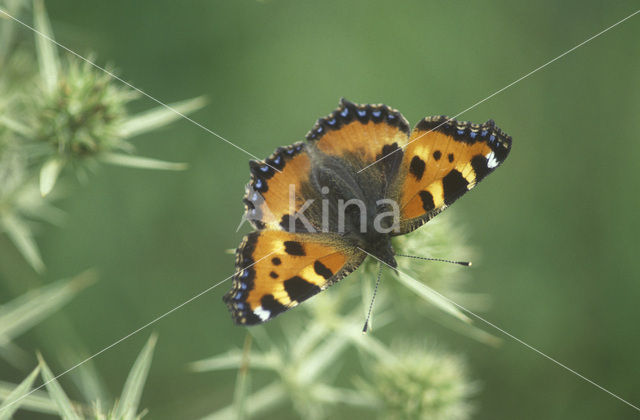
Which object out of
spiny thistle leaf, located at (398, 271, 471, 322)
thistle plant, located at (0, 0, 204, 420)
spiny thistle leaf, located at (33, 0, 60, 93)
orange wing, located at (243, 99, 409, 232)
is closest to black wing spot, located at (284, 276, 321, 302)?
orange wing, located at (243, 99, 409, 232)

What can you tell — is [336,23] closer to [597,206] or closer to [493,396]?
[597,206]

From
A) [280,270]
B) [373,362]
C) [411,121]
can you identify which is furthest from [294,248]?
[411,121]

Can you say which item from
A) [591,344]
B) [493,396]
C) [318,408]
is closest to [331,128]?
[318,408]

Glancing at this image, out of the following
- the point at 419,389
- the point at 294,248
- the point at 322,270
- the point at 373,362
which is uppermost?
the point at 294,248

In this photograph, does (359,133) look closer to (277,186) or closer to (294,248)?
(277,186)

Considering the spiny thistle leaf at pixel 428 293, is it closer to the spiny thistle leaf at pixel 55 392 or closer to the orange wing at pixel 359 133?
the orange wing at pixel 359 133

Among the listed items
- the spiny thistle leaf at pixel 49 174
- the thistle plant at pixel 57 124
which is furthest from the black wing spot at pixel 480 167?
the spiny thistle leaf at pixel 49 174

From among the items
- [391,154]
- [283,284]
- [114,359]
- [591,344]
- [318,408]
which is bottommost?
[591,344]
